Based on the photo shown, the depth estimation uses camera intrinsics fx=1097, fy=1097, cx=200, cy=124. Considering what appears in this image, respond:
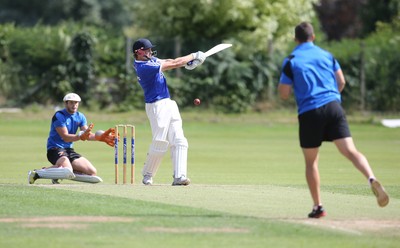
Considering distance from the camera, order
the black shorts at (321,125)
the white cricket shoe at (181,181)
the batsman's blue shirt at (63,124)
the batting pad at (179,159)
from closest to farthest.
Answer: the black shorts at (321,125), the white cricket shoe at (181,181), the batting pad at (179,159), the batsman's blue shirt at (63,124)

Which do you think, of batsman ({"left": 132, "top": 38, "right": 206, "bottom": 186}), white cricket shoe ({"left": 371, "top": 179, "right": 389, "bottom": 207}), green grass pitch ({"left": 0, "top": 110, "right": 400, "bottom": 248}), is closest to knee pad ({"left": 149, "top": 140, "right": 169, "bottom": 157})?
batsman ({"left": 132, "top": 38, "right": 206, "bottom": 186})

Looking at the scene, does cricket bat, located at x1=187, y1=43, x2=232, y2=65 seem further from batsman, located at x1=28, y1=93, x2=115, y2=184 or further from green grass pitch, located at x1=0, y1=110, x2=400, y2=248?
batsman, located at x1=28, y1=93, x2=115, y2=184

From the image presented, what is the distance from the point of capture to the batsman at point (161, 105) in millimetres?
14672

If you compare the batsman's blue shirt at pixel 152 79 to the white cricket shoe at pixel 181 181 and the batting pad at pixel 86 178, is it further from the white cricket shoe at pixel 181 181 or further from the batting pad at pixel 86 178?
the batting pad at pixel 86 178

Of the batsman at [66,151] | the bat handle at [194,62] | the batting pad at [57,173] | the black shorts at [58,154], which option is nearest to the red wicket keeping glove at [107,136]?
the batsman at [66,151]

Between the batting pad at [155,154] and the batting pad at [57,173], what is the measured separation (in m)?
1.06

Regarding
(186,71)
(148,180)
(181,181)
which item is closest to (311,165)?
(181,181)

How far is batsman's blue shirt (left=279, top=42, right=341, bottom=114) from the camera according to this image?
11.0 m

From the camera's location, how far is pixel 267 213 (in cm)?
1159

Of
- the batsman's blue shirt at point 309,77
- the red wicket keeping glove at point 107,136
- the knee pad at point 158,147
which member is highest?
the batsman's blue shirt at point 309,77

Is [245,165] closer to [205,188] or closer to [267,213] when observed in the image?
[205,188]

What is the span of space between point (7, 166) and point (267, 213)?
9.61 m

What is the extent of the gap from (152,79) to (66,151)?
6.44 ft

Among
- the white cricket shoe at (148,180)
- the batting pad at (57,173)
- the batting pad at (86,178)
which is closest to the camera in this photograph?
the white cricket shoe at (148,180)
